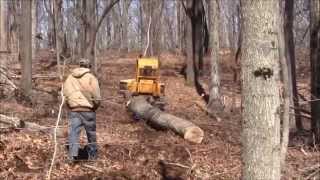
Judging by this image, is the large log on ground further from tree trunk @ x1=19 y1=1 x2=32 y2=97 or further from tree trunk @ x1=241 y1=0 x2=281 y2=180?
tree trunk @ x1=241 y1=0 x2=281 y2=180

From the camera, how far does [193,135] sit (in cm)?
1300

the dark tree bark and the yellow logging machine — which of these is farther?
the dark tree bark

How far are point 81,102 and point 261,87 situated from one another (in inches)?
253

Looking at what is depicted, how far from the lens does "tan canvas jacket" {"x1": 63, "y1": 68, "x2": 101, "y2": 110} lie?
10.5 meters

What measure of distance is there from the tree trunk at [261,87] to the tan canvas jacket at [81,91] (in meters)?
6.23

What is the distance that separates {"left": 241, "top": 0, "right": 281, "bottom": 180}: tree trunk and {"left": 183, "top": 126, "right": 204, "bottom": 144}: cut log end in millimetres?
8320

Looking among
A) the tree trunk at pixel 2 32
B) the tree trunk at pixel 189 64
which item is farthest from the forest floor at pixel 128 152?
the tree trunk at pixel 189 64

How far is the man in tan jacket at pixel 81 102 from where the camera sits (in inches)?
415

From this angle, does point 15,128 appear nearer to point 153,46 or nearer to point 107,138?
point 107,138

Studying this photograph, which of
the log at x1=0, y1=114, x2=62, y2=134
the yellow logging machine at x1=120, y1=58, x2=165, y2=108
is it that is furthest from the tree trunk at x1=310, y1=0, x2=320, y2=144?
the yellow logging machine at x1=120, y1=58, x2=165, y2=108

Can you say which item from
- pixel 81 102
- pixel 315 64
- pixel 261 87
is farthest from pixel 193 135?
pixel 261 87

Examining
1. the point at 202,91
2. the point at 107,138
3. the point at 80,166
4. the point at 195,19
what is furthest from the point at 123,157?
the point at 195,19

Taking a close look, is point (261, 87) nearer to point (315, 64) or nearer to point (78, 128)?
point (78, 128)

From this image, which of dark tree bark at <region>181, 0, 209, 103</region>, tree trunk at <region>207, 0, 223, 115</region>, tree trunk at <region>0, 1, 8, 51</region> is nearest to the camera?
tree trunk at <region>0, 1, 8, 51</region>
